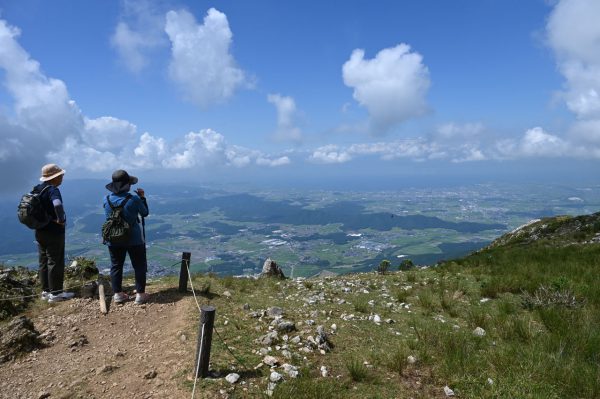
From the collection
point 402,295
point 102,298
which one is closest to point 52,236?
point 102,298

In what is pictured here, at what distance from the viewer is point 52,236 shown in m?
9.79

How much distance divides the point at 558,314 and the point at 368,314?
4.70 metres

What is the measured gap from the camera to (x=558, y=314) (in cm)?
857

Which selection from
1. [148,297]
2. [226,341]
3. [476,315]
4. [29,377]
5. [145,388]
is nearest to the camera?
[145,388]

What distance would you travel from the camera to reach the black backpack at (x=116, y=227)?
9.34 m

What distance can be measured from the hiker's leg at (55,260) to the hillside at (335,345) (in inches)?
27.9

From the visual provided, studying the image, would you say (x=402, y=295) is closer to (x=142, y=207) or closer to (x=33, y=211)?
(x=142, y=207)

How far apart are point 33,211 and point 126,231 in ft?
8.24

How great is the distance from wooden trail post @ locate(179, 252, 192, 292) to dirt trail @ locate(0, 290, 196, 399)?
39.9 inches

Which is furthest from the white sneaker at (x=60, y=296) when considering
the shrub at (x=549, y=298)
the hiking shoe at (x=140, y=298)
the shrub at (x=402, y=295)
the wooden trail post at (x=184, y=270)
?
the shrub at (x=549, y=298)

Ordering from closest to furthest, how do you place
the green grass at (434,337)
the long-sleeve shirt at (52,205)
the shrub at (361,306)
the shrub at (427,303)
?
the green grass at (434,337)
the long-sleeve shirt at (52,205)
the shrub at (361,306)
the shrub at (427,303)

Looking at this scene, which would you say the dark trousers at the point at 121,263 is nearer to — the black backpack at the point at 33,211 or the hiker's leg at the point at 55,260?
the hiker's leg at the point at 55,260

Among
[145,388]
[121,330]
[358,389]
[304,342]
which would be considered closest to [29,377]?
[121,330]

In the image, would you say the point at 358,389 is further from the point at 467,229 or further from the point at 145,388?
the point at 467,229
